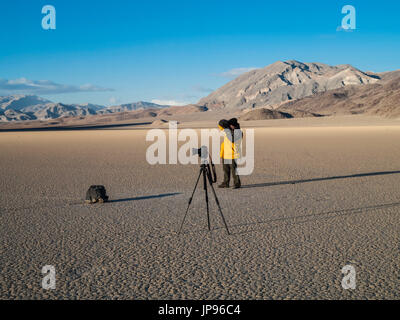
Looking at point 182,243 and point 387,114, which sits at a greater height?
point 387,114

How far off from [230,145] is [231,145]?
0.11 feet

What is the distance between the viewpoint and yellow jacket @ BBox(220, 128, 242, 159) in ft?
29.0

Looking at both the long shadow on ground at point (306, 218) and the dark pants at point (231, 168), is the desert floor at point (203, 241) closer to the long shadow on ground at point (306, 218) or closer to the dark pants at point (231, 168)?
the long shadow on ground at point (306, 218)

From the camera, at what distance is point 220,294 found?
3803mm

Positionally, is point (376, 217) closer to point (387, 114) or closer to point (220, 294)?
point (220, 294)

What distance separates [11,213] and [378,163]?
12649 mm

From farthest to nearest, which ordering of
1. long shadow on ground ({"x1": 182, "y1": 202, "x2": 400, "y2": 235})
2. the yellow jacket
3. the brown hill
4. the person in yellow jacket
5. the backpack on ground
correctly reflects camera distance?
1. the brown hill
2. the yellow jacket
3. the person in yellow jacket
4. the backpack on ground
5. long shadow on ground ({"x1": 182, "y1": 202, "x2": 400, "y2": 235})

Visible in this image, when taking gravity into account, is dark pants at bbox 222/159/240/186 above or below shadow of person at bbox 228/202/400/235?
above

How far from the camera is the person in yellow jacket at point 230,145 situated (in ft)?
28.6

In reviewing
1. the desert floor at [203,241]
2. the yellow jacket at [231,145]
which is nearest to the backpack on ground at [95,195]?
the desert floor at [203,241]

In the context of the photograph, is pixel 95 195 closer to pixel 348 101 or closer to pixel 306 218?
pixel 306 218

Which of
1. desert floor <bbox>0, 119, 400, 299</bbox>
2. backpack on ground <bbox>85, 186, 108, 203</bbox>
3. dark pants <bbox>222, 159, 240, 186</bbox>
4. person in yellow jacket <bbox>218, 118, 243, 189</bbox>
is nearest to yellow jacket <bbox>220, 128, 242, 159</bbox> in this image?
person in yellow jacket <bbox>218, 118, 243, 189</bbox>

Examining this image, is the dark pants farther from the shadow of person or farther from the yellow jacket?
the shadow of person
